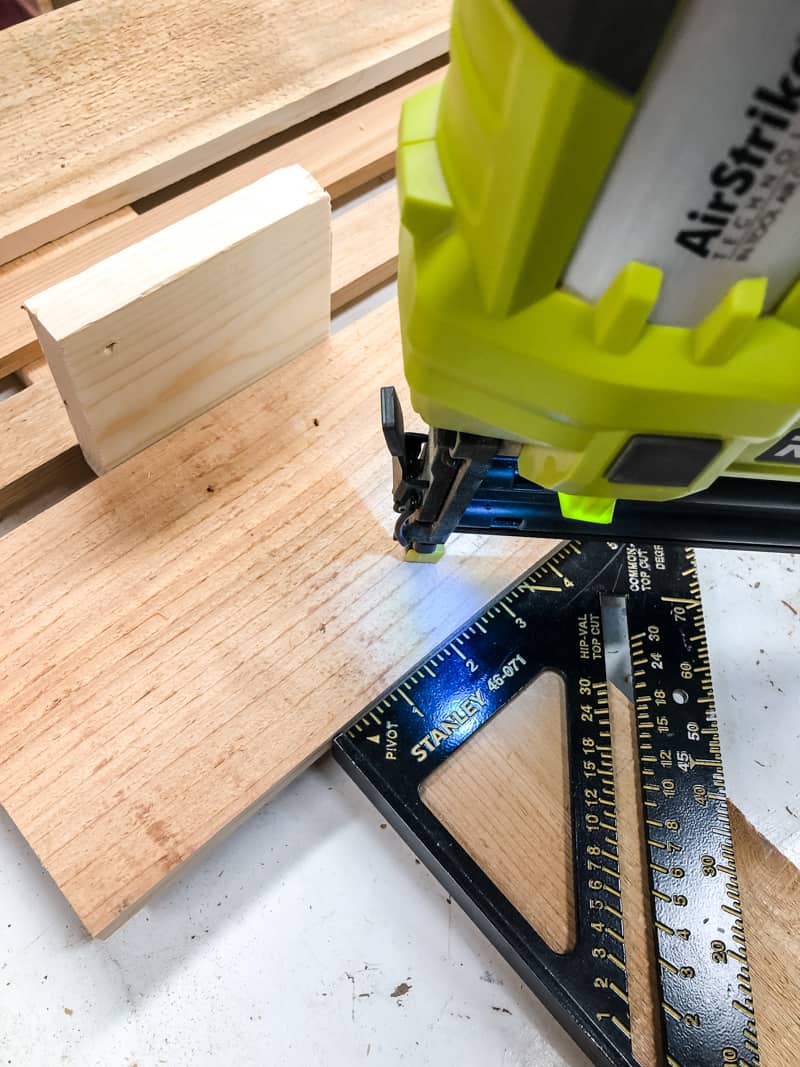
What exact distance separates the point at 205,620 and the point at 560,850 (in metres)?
0.41

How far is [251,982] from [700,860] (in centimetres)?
44

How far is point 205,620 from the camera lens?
82 centimetres

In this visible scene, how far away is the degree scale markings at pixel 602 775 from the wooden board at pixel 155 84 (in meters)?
0.70

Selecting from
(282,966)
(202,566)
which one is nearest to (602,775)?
(282,966)

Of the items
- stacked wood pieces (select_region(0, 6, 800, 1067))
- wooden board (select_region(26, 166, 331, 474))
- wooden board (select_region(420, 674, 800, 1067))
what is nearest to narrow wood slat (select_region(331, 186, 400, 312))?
stacked wood pieces (select_region(0, 6, 800, 1067))

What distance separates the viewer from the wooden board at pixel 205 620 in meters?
0.73

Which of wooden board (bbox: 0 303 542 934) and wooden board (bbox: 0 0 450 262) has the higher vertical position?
wooden board (bbox: 0 0 450 262)

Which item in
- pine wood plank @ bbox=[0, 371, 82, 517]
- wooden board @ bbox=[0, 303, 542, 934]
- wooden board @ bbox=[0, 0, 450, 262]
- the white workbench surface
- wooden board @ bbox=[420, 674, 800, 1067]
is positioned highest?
wooden board @ bbox=[0, 0, 450, 262]

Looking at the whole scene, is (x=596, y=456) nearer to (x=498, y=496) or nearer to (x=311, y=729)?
(x=498, y=496)

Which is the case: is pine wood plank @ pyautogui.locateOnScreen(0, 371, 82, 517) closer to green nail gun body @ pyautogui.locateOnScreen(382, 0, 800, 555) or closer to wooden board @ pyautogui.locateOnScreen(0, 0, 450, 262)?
wooden board @ pyautogui.locateOnScreen(0, 0, 450, 262)

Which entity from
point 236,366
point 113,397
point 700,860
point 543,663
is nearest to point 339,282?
point 236,366

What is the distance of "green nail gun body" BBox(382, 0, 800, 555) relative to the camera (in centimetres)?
29

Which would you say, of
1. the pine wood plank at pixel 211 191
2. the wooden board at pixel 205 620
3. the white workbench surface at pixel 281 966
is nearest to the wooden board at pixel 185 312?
the wooden board at pixel 205 620

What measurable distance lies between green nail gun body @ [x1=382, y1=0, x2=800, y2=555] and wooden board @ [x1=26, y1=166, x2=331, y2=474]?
1.27ft
